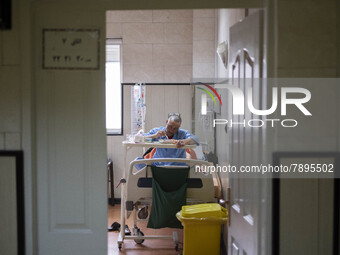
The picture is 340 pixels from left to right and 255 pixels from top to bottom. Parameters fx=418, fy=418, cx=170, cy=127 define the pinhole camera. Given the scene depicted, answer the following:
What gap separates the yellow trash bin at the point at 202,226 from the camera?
3195 mm

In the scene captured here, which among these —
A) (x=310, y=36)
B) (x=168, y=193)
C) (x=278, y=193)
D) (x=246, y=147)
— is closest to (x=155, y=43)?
(x=168, y=193)

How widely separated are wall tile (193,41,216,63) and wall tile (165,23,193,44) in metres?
0.29

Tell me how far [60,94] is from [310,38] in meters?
1.18

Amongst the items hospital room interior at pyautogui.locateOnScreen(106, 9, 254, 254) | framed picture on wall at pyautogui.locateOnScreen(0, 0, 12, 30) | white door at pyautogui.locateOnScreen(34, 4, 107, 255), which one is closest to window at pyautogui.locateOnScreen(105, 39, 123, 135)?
hospital room interior at pyautogui.locateOnScreen(106, 9, 254, 254)

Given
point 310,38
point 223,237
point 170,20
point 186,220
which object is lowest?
point 223,237

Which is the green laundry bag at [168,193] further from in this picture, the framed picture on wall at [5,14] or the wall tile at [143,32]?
the wall tile at [143,32]

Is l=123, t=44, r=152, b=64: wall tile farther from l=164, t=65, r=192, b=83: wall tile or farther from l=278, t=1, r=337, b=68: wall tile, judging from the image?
l=278, t=1, r=337, b=68: wall tile

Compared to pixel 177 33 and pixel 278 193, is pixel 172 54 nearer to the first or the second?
pixel 177 33

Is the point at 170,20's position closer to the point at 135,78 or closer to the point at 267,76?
the point at 135,78

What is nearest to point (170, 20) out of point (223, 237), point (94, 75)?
point (223, 237)

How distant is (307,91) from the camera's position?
1.86 metres

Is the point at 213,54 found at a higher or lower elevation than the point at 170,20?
lower

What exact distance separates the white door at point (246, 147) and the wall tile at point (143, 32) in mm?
3136

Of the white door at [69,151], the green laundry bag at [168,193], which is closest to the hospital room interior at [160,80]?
the green laundry bag at [168,193]
